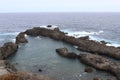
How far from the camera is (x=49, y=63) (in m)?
57.6

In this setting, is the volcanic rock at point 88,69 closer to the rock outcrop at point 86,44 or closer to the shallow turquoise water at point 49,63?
the shallow turquoise water at point 49,63

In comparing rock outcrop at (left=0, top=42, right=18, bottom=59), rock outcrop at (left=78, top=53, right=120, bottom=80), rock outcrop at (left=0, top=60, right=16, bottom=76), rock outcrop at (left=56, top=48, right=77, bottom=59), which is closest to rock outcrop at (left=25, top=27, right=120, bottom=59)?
rock outcrop at (left=56, top=48, right=77, bottom=59)

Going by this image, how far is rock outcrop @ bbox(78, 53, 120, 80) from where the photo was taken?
163 ft

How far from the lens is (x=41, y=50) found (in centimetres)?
7162

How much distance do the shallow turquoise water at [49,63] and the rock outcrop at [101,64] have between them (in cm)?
156

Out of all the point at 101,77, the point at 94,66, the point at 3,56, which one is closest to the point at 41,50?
the point at 3,56

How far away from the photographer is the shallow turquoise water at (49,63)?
1922 inches

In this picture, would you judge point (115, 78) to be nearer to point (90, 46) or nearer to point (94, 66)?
point (94, 66)

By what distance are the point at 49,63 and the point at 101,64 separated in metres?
13.2

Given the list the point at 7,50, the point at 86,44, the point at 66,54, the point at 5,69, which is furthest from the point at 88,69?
the point at 7,50

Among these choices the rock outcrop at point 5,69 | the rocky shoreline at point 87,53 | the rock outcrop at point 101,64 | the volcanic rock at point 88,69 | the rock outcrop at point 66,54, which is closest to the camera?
the rock outcrop at point 5,69

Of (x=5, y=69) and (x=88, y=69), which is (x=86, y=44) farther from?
(x=5, y=69)

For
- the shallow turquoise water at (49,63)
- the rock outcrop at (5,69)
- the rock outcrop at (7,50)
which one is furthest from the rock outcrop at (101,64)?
the rock outcrop at (7,50)

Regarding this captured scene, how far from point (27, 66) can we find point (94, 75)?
54.3 feet
